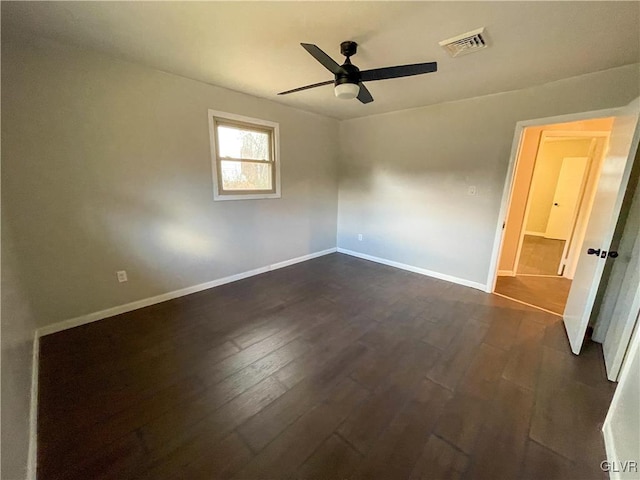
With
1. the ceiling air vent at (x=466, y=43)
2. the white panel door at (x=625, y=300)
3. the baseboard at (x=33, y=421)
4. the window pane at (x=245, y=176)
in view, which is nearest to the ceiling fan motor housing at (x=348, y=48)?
the ceiling air vent at (x=466, y=43)

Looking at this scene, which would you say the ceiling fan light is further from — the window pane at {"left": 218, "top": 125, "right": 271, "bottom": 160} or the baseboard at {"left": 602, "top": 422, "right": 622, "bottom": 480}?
the baseboard at {"left": 602, "top": 422, "right": 622, "bottom": 480}

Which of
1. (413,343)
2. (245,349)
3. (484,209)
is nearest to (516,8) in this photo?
(484,209)

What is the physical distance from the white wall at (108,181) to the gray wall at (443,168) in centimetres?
176

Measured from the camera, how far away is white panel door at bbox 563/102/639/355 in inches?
72.9

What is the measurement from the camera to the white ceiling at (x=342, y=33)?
61.5 inches

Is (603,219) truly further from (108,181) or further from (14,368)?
(108,181)

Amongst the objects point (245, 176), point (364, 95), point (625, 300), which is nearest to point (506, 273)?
point (625, 300)

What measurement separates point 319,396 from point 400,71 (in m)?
2.30

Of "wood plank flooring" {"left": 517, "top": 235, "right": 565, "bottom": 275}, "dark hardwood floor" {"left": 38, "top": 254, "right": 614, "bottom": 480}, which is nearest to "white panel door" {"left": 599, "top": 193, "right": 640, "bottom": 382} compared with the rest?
"dark hardwood floor" {"left": 38, "top": 254, "right": 614, "bottom": 480}

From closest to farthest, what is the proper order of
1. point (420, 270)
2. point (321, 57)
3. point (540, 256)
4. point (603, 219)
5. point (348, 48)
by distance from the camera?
point (321, 57) < point (348, 48) < point (603, 219) < point (420, 270) < point (540, 256)

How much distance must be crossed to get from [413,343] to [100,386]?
242cm

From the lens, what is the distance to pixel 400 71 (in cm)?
177

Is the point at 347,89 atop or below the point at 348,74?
below

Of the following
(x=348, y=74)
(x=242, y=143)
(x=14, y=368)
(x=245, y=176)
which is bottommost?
(x=14, y=368)
